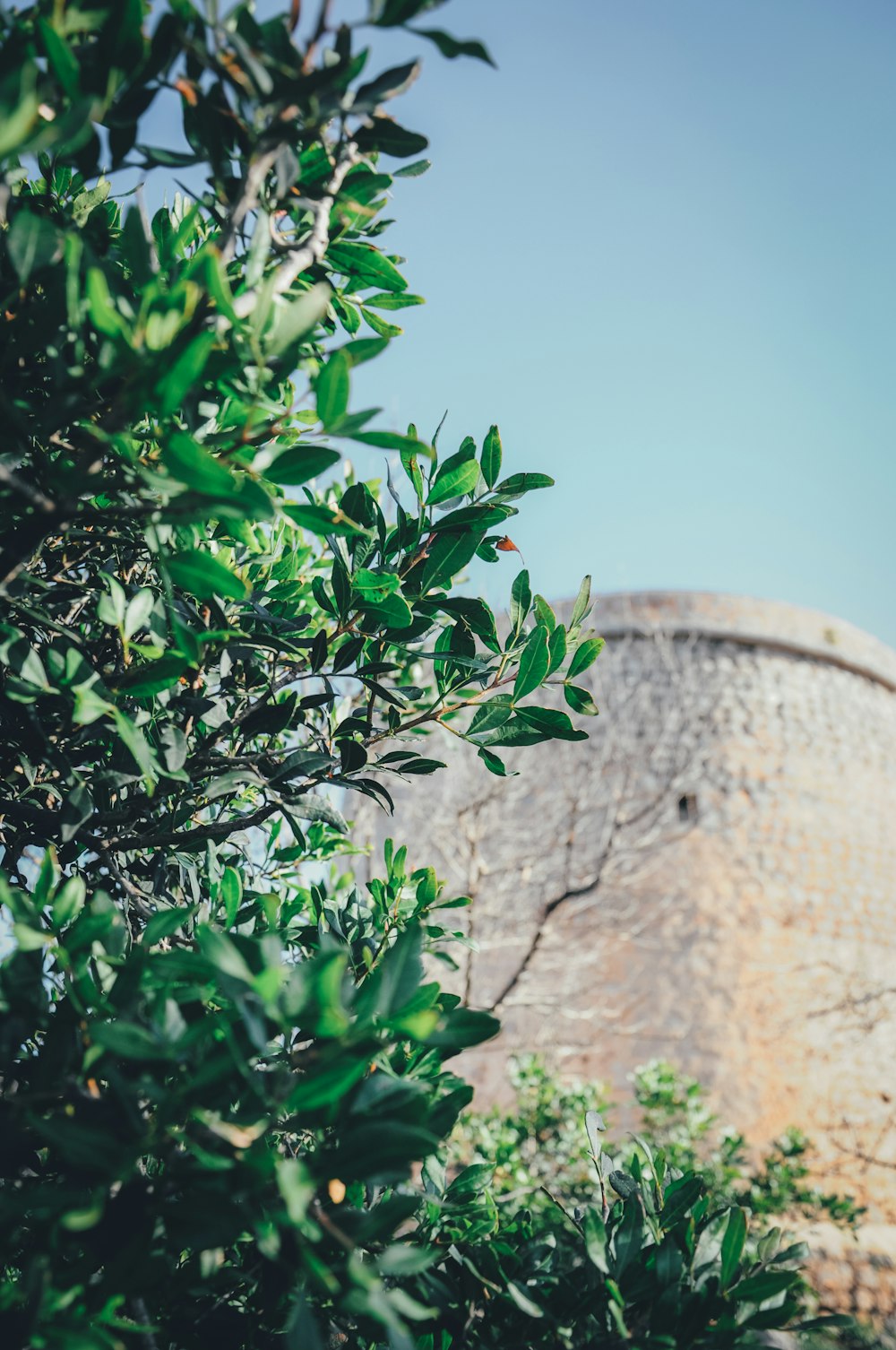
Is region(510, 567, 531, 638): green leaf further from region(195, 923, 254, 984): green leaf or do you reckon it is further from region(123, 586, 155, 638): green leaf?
region(195, 923, 254, 984): green leaf

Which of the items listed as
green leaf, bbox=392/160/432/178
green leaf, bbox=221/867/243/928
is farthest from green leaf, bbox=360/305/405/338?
green leaf, bbox=221/867/243/928

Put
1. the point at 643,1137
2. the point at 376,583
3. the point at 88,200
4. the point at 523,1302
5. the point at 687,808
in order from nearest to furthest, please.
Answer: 1. the point at 523,1302
2. the point at 376,583
3. the point at 88,200
4. the point at 643,1137
5. the point at 687,808

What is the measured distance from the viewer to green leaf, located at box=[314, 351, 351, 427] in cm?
67

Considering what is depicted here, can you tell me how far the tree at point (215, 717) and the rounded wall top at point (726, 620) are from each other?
5.90m

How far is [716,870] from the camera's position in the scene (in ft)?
20.0

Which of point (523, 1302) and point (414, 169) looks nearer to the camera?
point (523, 1302)

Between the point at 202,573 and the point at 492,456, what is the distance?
427mm

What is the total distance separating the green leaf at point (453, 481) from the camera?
0.97 m

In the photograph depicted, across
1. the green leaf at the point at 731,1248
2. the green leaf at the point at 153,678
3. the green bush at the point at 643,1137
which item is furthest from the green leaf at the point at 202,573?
the green bush at the point at 643,1137

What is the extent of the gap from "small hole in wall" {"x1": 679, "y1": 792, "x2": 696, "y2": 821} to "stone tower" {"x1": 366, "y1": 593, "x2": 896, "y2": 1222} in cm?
2

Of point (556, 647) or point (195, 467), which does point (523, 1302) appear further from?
point (195, 467)

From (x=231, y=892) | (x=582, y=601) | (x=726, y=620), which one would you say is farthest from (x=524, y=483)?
(x=726, y=620)

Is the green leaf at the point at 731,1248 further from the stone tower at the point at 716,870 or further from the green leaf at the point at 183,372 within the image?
the stone tower at the point at 716,870

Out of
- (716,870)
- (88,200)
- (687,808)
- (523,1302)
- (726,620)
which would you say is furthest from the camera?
(726,620)
